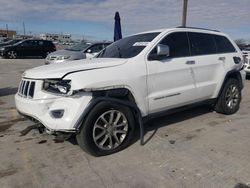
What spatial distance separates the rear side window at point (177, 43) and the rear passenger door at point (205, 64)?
0.16 m

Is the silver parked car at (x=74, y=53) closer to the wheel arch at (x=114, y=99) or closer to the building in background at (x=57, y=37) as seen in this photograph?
the wheel arch at (x=114, y=99)

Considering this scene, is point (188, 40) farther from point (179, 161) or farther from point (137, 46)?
point (179, 161)

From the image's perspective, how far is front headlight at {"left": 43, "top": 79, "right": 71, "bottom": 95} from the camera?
417 centimetres

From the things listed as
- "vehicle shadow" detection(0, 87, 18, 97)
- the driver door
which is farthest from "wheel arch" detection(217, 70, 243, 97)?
"vehicle shadow" detection(0, 87, 18, 97)

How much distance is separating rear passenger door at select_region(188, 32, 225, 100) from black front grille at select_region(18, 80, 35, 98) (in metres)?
2.80

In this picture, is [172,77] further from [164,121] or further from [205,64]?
[164,121]

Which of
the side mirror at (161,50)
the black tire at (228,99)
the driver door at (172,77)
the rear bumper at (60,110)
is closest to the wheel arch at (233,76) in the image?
the black tire at (228,99)

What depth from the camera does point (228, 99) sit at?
665cm

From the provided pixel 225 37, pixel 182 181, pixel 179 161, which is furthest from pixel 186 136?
pixel 225 37

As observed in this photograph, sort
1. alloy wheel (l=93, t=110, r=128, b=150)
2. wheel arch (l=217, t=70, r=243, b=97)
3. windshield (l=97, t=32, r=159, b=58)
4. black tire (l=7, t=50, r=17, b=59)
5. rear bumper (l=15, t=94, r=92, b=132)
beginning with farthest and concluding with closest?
black tire (l=7, t=50, r=17, b=59)
wheel arch (l=217, t=70, r=243, b=97)
windshield (l=97, t=32, r=159, b=58)
alloy wheel (l=93, t=110, r=128, b=150)
rear bumper (l=15, t=94, r=92, b=132)

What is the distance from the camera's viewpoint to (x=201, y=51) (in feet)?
19.5

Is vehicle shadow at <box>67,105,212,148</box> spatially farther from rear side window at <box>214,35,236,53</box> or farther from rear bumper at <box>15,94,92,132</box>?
rear side window at <box>214,35,236,53</box>

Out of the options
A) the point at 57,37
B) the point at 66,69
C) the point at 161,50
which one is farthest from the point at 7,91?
the point at 57,37

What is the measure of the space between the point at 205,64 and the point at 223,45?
0.97 m
